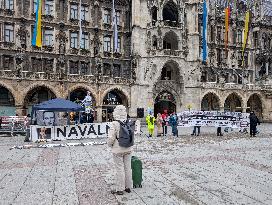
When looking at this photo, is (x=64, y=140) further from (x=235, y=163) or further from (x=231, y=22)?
(x=231, y=22)

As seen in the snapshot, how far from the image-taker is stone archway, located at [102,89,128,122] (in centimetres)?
3984

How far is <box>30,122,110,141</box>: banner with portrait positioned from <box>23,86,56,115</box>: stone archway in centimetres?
1690

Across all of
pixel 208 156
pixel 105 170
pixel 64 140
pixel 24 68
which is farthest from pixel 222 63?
pixel 105 170

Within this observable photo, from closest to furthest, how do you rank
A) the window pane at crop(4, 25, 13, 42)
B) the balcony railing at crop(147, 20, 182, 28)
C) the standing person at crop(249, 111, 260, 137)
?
the standing person at crop(249, 111, 260, 137) < the window pane at crop(4, 25, 13, 42) < the balcony railing at crop(147, 20, 182, 28)

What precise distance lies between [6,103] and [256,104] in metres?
37.2

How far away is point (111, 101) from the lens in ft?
135

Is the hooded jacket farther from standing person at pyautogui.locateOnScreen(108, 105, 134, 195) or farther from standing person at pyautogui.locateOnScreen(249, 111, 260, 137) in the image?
standing person at pyautogui.locateOnScreen(249, 111, 260, 137)

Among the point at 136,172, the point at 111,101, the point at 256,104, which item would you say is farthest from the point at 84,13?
the point at 136,172

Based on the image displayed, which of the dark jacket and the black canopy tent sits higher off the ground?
the black canopy tent

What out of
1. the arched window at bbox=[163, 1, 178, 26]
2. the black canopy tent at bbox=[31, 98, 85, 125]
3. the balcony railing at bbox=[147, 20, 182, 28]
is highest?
the arched window at bbox=[163, 1, 178, 26]

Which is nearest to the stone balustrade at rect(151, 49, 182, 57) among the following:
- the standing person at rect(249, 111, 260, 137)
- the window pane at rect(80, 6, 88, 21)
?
the window pane at rect(80, 6, 88, 21)

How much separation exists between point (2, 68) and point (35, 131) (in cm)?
1878

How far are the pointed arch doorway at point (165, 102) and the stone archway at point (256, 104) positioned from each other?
535 inches

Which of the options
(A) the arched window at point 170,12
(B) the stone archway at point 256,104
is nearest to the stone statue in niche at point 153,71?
(A) the arched window at point 170,12
